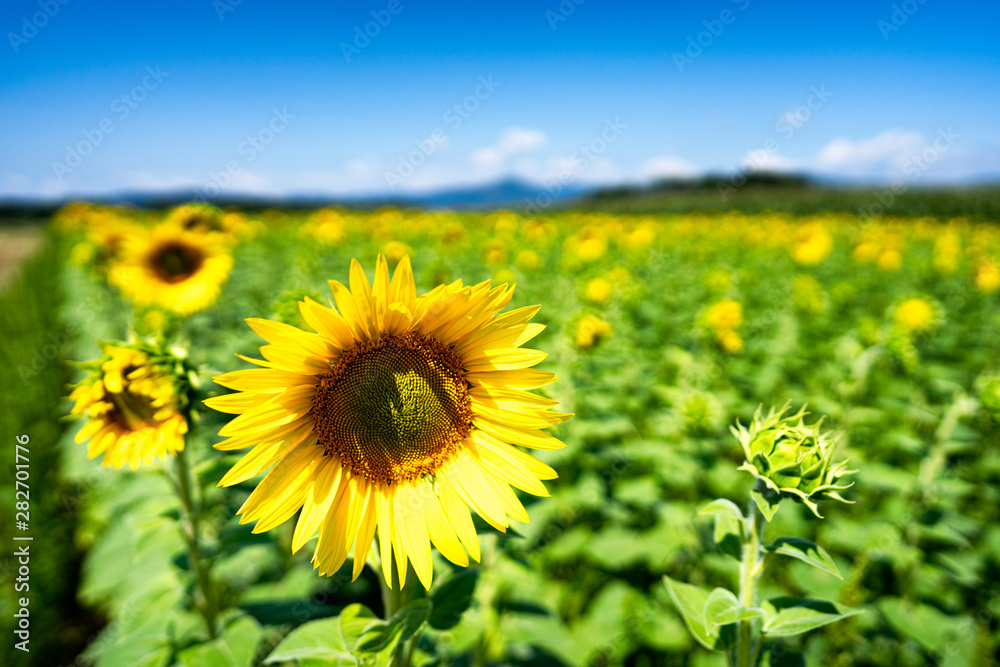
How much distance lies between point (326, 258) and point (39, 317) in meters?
5.28

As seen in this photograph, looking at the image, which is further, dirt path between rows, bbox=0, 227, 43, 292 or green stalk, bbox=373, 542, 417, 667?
dirt path between rows, bbox=0, 227, 43, 292

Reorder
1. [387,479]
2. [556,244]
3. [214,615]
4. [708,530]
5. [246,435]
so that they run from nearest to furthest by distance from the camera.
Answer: [246,435], [387,479], [214,615], [708,530], [556,244]

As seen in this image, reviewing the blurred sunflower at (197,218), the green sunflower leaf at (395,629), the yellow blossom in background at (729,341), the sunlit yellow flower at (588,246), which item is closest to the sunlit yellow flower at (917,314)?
the yellow blossom in background at (729,341)

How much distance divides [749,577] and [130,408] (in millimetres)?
1919

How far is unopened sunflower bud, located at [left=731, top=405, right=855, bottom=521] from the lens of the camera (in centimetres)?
115

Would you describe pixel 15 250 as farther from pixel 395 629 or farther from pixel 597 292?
pixel 395 629

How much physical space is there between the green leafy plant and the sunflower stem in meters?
1.58

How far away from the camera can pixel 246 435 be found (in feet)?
3.84

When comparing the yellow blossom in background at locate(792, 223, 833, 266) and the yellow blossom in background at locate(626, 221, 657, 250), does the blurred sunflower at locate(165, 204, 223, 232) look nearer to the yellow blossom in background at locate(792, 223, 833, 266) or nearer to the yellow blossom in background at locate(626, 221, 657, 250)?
the yellow blossom in background at locate(626, 221, 657, 250)

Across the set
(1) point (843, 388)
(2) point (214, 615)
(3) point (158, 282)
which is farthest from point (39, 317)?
(1) point (843, 388)

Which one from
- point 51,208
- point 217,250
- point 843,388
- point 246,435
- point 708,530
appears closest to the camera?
point 246,435

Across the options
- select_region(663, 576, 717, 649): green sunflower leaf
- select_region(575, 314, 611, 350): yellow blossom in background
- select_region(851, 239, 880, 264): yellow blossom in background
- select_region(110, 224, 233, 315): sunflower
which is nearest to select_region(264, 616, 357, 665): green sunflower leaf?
select_region(663, 576, 717, 649): green sunflower leaf

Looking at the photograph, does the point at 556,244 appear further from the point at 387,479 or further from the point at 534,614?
the point at 387,479

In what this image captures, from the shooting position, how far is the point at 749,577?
4.32ft
